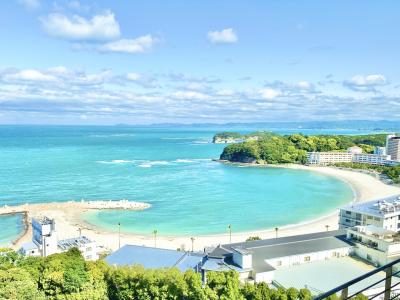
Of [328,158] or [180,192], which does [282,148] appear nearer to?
[328,158]

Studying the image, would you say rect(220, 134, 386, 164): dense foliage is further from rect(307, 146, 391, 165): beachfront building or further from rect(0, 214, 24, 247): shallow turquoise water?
rect(0, 214, 24, 247): shallow turquoise water

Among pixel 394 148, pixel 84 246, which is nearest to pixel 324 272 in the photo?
pixel 84 246

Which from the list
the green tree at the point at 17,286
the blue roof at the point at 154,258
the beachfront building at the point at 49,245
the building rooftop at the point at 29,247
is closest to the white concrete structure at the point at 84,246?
the beachfront building at the point at 49,245

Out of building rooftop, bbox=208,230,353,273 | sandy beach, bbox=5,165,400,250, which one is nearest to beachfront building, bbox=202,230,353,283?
building rooftop, bbox=208,230,353,273

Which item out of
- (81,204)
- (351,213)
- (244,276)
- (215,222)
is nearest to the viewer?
(244,276)

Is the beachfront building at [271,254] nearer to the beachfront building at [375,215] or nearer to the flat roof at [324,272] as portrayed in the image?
the flat roof at [324,272]

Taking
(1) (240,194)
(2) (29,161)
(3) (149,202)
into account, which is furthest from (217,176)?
(2) (29,161)

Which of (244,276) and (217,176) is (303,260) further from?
(217,176)
